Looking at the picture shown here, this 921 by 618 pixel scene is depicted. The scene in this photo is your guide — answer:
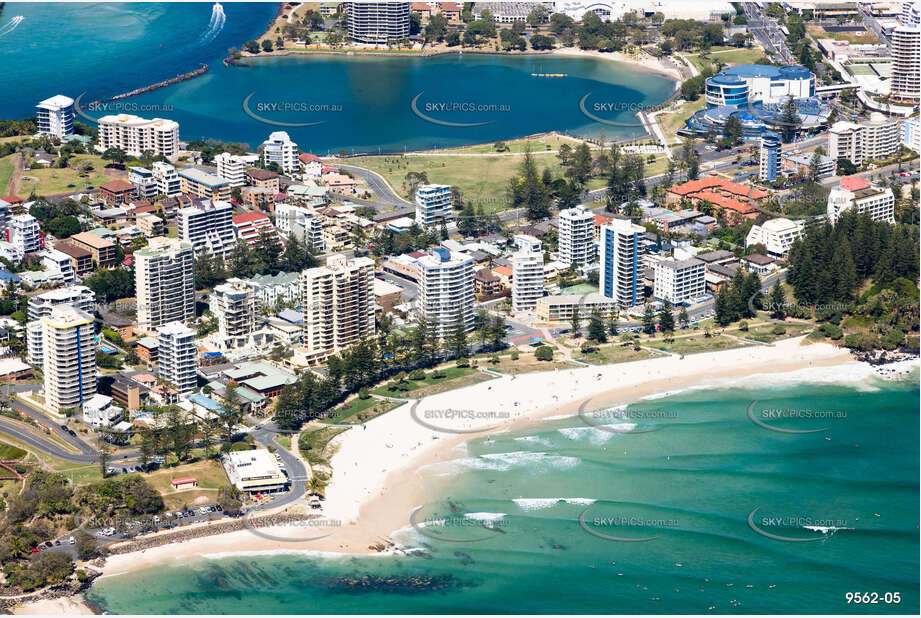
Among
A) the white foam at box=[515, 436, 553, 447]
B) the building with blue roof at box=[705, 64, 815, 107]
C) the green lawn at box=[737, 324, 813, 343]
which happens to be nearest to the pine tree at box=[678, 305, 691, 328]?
the green lawn at box=[737, 324, 813, 343]

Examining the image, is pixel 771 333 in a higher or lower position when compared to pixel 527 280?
lower

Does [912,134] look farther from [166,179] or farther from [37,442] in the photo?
[37,442]

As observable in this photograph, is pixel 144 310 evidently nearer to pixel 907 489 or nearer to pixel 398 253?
pixel 398 253

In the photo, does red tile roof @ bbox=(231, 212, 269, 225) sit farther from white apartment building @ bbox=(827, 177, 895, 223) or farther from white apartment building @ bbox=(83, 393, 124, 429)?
white apartment building @ bbox=(827, 177, 895, 223)

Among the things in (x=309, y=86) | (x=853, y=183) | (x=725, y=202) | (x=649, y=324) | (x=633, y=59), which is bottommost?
(x=649, y=324)

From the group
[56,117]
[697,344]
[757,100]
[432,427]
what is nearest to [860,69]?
[757,100]

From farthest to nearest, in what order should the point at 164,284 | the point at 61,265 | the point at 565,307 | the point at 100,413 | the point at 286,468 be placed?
the point at 61,265 → the point at 565,307 → the point at 164,284 → the point at 100,413 → the point at 286,468
